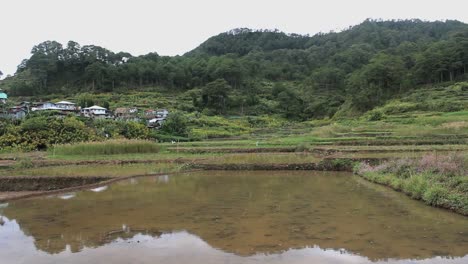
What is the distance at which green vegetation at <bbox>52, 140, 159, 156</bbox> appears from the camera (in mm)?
26000

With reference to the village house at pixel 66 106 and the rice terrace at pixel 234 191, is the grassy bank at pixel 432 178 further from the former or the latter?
the village house at pixel 66 106

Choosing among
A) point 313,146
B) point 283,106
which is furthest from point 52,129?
point 283,106

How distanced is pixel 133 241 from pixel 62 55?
264 ft

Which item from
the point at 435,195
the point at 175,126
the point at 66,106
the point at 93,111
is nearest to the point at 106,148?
the point at 175,126

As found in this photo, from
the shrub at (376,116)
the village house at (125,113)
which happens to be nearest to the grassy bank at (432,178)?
the shrub at (376,116)

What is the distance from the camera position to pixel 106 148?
2625 centimetres

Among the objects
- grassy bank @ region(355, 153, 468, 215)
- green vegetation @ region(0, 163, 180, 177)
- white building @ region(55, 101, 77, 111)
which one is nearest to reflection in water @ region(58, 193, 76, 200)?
green vegetation @ region(0, 163, 180, 177)

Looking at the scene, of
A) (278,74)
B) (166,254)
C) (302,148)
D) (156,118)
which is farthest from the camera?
(278,74)

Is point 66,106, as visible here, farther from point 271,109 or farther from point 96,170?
point 96,170

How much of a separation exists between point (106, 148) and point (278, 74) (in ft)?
227

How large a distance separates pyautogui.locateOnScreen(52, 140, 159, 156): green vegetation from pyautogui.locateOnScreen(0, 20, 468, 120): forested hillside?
32.5 metres

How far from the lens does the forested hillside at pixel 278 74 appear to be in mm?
57781

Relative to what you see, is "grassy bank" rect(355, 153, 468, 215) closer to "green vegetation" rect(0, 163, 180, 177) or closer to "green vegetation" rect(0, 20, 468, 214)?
"green vegetation" rect(0, 20, 468, 214)

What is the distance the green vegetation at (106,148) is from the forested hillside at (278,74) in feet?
107
